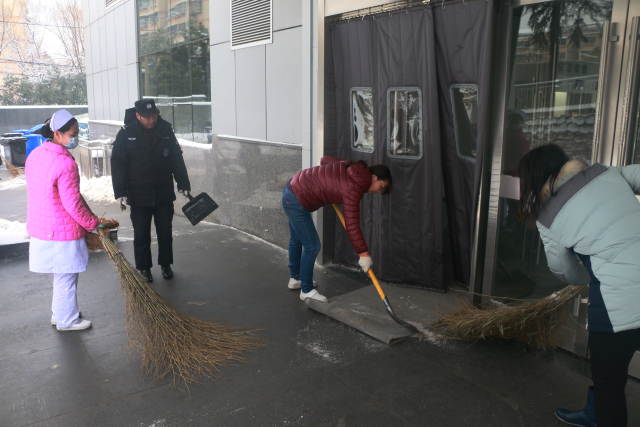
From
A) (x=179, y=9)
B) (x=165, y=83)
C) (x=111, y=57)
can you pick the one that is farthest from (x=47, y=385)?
(x=111, y=57)

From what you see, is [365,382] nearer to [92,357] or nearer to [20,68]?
[92,357]

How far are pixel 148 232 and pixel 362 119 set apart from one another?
2460 mm

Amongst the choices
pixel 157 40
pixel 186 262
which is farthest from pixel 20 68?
pixel 186 262

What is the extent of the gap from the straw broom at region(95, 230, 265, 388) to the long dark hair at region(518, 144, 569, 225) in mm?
2210

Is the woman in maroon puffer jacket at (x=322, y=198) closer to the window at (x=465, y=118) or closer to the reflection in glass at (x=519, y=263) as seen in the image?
the window at (x=465, y=118)

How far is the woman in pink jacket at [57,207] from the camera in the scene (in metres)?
3.69

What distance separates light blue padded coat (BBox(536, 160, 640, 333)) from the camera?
2182mm

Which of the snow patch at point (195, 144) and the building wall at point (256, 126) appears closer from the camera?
the building wall at point (256, 126)

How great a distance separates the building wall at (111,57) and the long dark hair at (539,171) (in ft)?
32.7

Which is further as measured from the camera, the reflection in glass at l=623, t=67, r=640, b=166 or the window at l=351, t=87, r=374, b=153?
the window at l=351, t=87, r=374, b=153

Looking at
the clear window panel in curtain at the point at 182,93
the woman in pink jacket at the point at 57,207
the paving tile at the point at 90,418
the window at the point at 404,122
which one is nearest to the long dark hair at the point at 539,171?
the window at the point at 404,122

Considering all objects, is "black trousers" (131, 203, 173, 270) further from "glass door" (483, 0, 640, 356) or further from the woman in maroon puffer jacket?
"glass door" (483, 0, 640, 356)

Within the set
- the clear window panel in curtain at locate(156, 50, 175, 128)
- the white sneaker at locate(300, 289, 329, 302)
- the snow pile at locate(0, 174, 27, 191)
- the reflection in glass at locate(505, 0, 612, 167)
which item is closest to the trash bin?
the snow pile at locate(0, 174, 27, 191)

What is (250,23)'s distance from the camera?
257 inches
